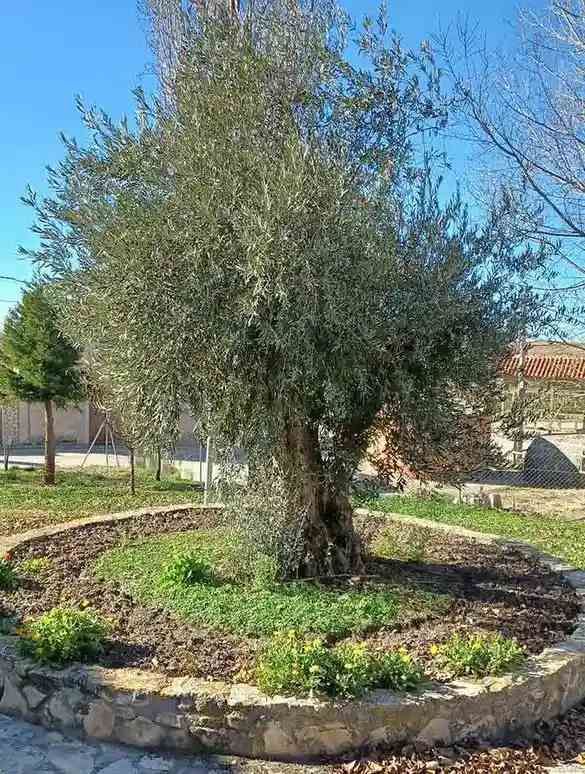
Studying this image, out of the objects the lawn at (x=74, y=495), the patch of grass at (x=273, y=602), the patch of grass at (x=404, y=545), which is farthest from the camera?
the lawn at (x=74, y=495)

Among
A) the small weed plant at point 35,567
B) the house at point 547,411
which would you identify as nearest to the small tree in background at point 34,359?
the small weed plant at point 35,567

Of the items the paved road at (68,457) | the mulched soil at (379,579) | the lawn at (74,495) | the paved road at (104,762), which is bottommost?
the paved road at (104,762)

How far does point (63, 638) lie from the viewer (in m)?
3.66

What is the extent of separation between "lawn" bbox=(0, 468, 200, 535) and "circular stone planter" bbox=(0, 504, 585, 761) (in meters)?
4.80

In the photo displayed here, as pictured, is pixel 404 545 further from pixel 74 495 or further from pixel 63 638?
pixel 74 495

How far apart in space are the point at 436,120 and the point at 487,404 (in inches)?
82.8

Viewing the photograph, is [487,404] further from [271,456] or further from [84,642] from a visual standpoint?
[84,642]

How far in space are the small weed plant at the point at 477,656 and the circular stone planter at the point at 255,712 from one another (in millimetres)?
73

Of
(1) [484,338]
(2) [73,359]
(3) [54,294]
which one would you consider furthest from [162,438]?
(2) [73,359]

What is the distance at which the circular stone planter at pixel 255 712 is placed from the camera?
10.4 ft

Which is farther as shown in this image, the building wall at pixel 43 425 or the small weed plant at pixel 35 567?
the building wall at pixel 43 425

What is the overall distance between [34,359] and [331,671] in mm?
10113

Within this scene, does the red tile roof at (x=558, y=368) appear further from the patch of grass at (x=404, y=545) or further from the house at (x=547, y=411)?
the patch of grass at (x=404, y=545)

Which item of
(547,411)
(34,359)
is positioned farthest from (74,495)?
(547,411)
